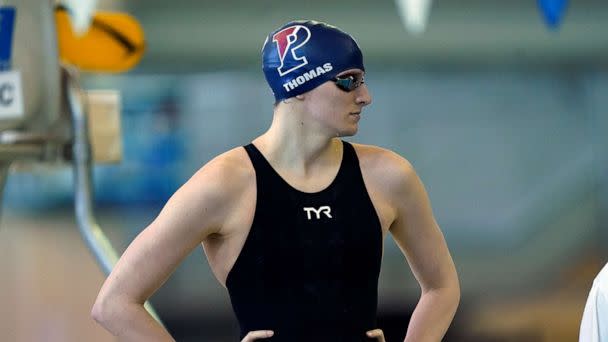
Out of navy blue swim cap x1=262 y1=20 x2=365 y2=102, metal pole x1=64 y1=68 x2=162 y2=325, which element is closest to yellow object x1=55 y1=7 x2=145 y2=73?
metal pole x1=64 y1=68 x2=162 y2=325

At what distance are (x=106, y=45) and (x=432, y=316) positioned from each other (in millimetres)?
874

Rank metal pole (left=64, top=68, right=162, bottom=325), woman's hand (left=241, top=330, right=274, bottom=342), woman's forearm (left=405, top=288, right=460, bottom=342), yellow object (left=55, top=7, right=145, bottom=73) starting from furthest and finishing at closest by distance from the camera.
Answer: yellow object (left=55, top=7, right=145, bottom=73) → metal pole (left=64, top=68, right=162, bottom=325) → woman's forearm (left=405, top=288, right=460, bottom=342) → woman's hand (left=241, top=330, right=274, bottom=342)

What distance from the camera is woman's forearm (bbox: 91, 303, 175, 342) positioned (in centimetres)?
164

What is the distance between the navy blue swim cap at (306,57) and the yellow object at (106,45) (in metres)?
0.64

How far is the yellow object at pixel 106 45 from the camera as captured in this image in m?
2.22

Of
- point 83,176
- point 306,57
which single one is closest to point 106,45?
point 83,176

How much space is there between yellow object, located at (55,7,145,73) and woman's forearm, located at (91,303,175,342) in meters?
0.70

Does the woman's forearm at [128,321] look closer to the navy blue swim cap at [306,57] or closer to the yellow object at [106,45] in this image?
the navy blue swim cap at [306,57]

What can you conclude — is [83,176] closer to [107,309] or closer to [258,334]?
[107,309]

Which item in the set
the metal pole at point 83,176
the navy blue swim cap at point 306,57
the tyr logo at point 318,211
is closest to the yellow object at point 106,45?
the metal pole at point 83,176

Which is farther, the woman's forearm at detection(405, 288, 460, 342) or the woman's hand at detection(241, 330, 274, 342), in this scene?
the woman's forearm at detection(405, 288, 460, 342)

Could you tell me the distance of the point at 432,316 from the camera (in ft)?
5.84

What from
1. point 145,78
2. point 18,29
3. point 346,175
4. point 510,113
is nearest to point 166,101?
point 145,78

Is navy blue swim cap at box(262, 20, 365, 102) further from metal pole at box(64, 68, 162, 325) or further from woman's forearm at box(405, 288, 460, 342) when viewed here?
metal pole at box(64, 68, 162, 325)
